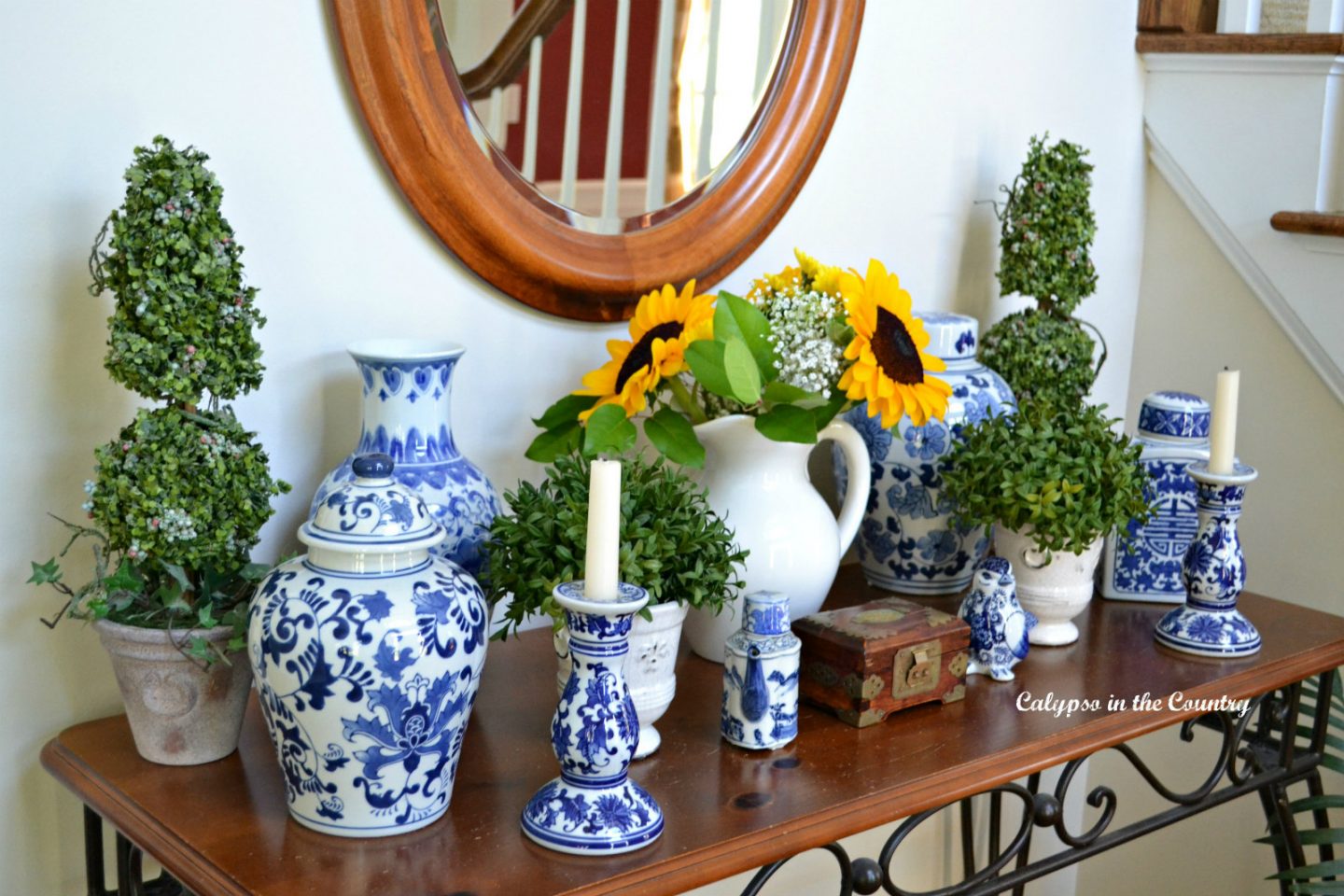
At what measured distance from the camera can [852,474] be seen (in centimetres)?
135

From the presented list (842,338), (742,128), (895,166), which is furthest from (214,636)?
(895,166)

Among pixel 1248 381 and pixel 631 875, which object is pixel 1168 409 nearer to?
pixel 1248 381

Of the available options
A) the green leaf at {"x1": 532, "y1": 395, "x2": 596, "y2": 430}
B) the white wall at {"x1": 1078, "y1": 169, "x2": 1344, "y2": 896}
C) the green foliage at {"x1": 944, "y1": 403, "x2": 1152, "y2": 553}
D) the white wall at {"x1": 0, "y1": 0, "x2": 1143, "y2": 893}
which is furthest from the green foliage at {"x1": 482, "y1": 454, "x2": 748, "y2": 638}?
the white wall at {"x1": 1078, "y1": 169, "x2": 1344, "y2": 896}

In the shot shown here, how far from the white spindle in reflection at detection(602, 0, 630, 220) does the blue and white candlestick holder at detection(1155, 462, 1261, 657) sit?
0.67 m

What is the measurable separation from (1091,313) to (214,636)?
54.3 inches

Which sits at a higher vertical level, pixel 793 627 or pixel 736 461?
pixel 736 461

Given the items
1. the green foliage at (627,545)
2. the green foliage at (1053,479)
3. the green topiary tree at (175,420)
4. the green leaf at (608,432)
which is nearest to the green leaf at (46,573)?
the green topiary tree at (175,420)

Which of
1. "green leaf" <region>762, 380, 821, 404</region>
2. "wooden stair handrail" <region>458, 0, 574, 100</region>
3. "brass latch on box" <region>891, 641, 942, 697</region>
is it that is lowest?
"brass latch on box" <region>891, 641, 942, 697</region>

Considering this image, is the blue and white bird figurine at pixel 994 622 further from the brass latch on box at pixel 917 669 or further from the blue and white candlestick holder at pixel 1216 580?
the blue and white candlestick holder at pixel 1216 580

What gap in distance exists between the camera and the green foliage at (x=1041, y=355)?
1.67 metres

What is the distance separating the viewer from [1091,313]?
6.40 ft

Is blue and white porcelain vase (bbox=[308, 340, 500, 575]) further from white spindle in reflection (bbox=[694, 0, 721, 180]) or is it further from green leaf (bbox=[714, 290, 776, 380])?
white spindle in reflection (bbox=[694, 0, 721, 180])

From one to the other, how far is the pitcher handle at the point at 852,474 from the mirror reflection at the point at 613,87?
0.31 m

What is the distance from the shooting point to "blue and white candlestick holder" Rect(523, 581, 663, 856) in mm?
949
